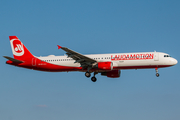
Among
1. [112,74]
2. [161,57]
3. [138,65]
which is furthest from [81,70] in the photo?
[161,57]

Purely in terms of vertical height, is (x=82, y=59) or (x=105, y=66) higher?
(x=82, y=59)

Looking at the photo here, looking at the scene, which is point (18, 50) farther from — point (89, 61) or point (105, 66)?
point (105, 66)

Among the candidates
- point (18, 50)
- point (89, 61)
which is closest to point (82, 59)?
point (89, 61)

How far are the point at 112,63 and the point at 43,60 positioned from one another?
1236 centimetres

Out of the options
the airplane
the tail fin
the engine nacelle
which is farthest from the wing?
the tail fin

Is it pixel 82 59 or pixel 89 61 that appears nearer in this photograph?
pixel 82 59

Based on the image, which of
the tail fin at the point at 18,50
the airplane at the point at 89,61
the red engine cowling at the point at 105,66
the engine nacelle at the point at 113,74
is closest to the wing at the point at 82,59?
the airplane at the point at 89,61

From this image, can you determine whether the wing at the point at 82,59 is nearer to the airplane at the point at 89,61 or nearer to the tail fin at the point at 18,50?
the airplane at the point at 89,61

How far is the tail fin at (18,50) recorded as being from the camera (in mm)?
50719

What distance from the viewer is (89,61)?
46.2 m

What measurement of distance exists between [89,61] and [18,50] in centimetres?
1406

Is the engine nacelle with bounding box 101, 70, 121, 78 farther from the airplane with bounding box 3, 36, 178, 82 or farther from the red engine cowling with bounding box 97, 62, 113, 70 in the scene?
the red engine cowling with bounding box 97, 62, 113, 70

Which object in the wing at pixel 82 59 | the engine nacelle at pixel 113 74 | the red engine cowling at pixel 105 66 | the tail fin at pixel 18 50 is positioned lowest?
the engine nacelle at pixel 113 74

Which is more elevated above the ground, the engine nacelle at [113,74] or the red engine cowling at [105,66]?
the red engine cowling at [105,66]
